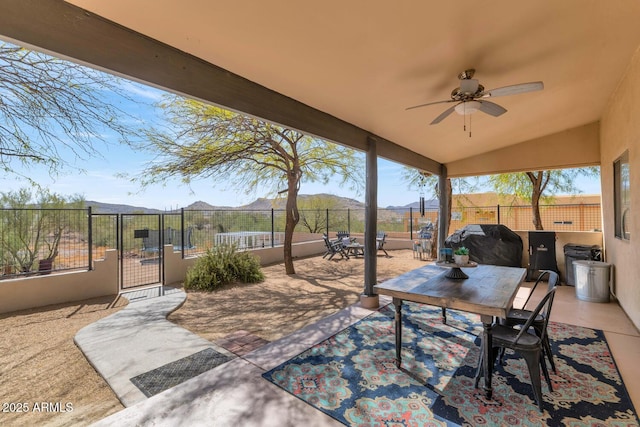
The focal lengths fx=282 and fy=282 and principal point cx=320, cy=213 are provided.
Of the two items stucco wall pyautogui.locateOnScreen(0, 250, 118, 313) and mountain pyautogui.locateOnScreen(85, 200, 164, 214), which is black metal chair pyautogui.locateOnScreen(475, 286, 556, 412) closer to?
stucco wall pyautogui.locateOnScreen(0, 250, 118, 313)

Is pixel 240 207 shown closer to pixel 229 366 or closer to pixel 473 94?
pixel 229 366

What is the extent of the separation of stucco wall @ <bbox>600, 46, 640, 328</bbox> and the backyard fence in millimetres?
4383

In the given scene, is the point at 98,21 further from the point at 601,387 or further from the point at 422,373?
the point at 601,387

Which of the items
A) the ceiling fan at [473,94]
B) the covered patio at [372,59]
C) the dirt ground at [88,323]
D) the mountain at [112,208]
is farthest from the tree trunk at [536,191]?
the mountain at [112,208]

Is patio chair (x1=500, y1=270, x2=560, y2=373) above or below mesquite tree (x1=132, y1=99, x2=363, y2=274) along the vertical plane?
below

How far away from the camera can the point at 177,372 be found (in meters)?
2.56

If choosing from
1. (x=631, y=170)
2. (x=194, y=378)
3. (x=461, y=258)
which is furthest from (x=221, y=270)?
(x=631, y=170)

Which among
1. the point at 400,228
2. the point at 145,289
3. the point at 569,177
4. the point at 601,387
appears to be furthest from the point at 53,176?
the point at 569,177

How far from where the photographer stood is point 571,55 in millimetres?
2867

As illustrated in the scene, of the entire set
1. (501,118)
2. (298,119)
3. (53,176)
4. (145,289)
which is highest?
(501,118)

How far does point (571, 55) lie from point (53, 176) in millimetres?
5949

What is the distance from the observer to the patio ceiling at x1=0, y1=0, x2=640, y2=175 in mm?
1802

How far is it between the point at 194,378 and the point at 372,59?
3.18m

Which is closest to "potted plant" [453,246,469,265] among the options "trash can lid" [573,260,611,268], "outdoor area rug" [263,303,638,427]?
"outdoor area rug" [263,303,638,427]
